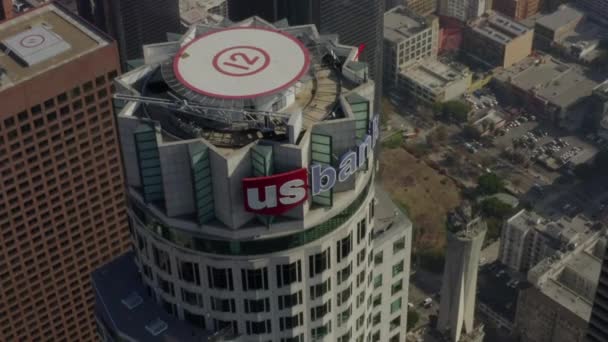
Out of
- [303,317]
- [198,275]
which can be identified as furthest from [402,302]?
[198,275]

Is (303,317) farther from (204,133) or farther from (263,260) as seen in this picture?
(204,133)

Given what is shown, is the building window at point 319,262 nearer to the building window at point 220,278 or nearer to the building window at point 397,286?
the building window at point 220,278

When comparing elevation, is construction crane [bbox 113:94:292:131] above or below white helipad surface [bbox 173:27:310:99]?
below

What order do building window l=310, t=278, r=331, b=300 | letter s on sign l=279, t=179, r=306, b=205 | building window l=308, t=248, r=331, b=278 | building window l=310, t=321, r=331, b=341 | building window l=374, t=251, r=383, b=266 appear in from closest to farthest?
1. letter s on sign l=279, t=179, r=306, b=205
2. building window l=308, t=248, r=331, b=278
3. building window l=310, t=278, r=331, b=300
4. building window l=310, t=321, r=331, b=341
5. building window l=374, t=251, r=383, b=266

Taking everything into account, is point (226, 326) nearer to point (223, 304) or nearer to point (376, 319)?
point (223, 304)

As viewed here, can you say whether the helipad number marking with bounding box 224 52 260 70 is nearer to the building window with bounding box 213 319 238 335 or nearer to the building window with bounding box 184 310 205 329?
the building window with bounding box 184 310 205 329

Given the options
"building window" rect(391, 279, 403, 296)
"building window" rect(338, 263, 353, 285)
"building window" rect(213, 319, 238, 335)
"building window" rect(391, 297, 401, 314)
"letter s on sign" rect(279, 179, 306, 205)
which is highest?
"letter s on sign" rect(279, 179, 306, 205)

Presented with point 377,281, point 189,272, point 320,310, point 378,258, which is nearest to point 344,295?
point 320,310

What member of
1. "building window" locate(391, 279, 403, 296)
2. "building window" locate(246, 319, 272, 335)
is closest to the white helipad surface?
"building window" locate(246, 319, 272, 335)
